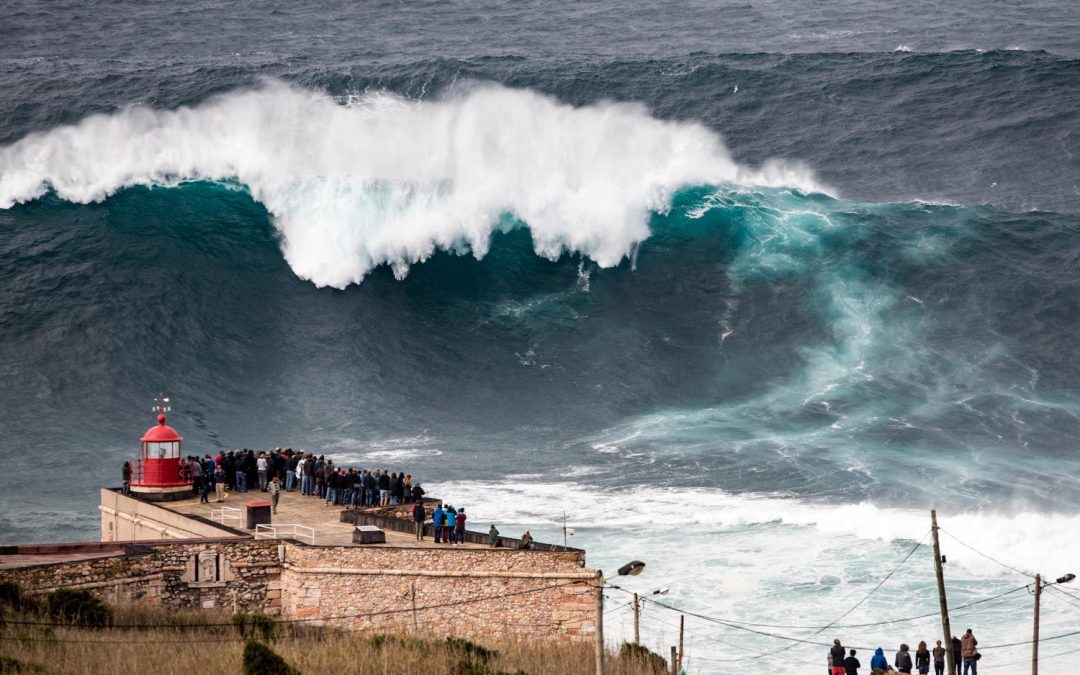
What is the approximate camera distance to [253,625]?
26781 mm

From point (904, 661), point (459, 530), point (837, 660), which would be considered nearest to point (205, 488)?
point (459, 530)

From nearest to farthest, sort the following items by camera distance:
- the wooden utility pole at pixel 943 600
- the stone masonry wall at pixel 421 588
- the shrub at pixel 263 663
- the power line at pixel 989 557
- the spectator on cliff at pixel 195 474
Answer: the shrub at pixel 263 663 → the wooden utility pole at pixel 943 600 → the stone masonry wall at pixel 421 588 → the spectator on cliff at pixel 195 474 → the power line at pixel 989 557

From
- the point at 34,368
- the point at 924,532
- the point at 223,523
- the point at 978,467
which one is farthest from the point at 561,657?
the point at 34,368

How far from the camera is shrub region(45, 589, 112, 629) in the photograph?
84.6 feet

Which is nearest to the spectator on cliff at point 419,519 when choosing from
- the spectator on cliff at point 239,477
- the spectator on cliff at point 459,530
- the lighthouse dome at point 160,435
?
the spectator on cliff at point 459,530

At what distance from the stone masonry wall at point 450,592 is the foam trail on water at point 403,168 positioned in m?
23.3

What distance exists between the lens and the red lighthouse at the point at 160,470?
31094mm

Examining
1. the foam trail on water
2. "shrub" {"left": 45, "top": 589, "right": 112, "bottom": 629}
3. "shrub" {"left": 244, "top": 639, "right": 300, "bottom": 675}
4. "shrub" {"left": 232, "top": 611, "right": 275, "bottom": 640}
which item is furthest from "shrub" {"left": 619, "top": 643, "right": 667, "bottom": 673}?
the foam trail on water

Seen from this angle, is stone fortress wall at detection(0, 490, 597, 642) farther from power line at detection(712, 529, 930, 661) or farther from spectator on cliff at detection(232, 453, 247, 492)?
spectator on cliff at detection(232, 453, 247, 492)

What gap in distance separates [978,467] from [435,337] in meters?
15.8

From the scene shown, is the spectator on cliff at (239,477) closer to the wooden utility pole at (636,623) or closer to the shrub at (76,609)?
the shrub at (76,609)

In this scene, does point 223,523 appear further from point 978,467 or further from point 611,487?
point 978,467

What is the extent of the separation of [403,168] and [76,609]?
1165 inches

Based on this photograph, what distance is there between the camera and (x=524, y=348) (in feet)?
153
